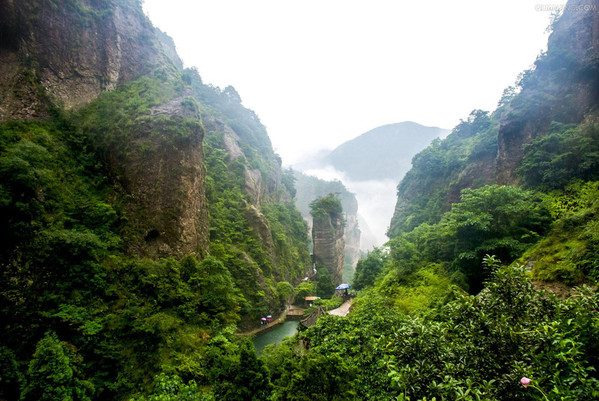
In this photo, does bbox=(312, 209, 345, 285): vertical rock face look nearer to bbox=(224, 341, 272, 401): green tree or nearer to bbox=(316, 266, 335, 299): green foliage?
bbox=(316, 266, 335, 299): green foliage

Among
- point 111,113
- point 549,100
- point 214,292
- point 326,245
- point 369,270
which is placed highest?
point 111,113

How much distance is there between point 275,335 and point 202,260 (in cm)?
1243

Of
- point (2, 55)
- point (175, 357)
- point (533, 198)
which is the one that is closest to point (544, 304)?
point (175, 357)

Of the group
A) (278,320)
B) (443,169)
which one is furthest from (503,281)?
(443,169)

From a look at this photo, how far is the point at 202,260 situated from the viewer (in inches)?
652

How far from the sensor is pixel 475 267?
12.8 metres

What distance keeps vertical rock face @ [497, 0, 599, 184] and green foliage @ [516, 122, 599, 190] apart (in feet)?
6.35

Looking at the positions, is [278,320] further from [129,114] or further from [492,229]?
[129,114]

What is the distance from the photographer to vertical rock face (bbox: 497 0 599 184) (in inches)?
679

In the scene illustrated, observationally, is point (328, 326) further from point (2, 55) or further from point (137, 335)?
point (2, 55)

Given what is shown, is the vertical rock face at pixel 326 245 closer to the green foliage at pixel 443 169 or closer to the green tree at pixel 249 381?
the green foliage at pixel 443 169

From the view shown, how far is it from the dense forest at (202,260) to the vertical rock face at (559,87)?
0.40 feet

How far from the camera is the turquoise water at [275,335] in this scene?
2212 cm

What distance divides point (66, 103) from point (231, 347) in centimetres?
1897
